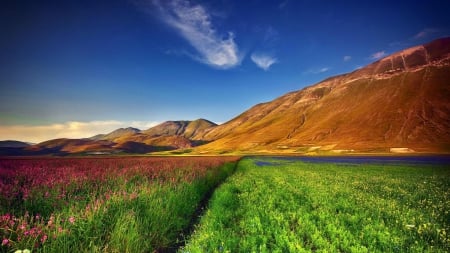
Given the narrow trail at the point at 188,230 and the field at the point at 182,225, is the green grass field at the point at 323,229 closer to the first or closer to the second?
the field at the point at 182,225

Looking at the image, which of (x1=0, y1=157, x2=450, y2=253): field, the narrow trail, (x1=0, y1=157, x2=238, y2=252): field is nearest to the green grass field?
(x1=0, y1=157, x2=450, y2=253): field

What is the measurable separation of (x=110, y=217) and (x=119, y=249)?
4.54 ft

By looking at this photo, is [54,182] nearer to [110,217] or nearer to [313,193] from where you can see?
[110,217]

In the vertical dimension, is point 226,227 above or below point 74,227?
below

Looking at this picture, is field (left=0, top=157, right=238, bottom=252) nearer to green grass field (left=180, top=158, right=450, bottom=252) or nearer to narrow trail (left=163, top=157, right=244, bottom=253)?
narrow trail (left=163, top=157, right=244, bottom=253)

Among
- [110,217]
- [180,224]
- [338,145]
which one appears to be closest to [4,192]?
[110,217]

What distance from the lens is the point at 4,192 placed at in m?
9.52

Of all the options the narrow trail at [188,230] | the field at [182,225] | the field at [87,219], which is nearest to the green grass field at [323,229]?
the field at [182,225]

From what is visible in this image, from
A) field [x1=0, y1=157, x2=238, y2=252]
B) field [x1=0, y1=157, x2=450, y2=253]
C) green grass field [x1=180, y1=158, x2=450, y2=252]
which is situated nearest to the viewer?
field [x1=0, y1=157, x2=238, y2=252]

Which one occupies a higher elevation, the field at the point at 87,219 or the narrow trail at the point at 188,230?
the field at the point at 87,219

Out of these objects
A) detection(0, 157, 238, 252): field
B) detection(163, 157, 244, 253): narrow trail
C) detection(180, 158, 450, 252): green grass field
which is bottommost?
detection(163, 157, 244, 253): narrow trail

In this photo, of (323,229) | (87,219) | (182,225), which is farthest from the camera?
(182,225)

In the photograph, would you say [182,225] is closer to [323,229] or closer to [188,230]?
[188,230]

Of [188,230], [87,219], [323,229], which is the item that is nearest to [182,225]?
[188,230]
